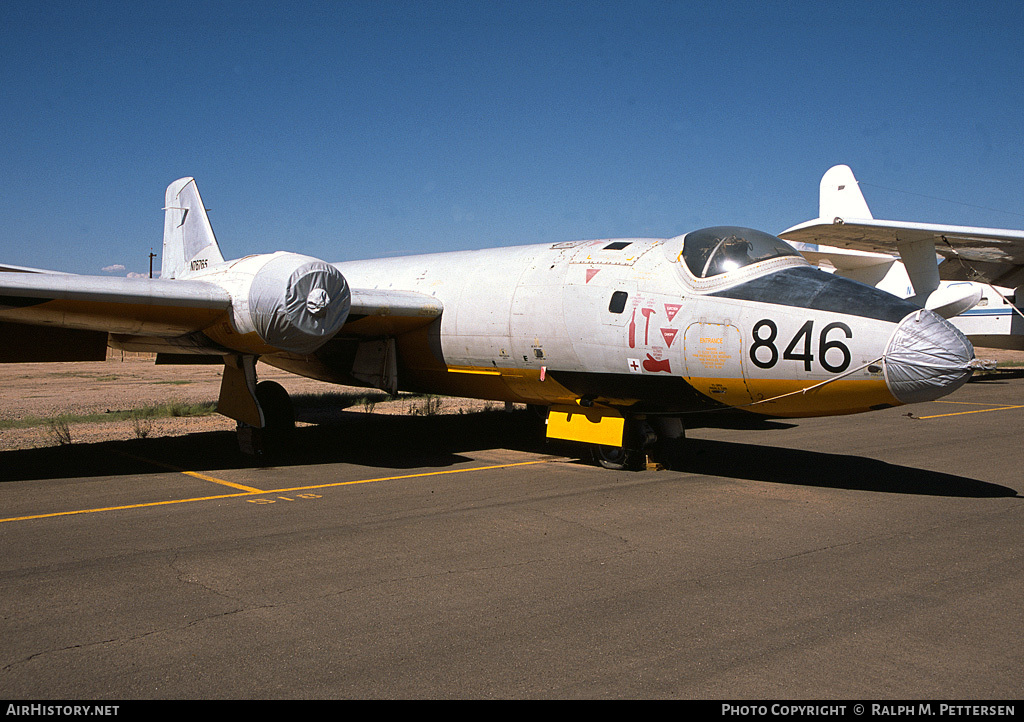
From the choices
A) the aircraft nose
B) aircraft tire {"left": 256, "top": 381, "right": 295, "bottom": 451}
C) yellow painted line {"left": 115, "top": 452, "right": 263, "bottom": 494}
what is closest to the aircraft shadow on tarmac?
yellow painted line {"left": 115, "top": 452, "right": 263, "bottom": 494}

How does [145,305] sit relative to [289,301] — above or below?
below

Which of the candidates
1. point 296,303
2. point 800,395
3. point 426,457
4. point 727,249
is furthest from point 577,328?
point 426,457

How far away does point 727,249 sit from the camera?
27.4 ft

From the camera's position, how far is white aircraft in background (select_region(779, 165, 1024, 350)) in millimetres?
22719

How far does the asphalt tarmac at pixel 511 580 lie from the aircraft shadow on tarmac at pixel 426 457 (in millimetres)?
106

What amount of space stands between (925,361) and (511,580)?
4.27 m

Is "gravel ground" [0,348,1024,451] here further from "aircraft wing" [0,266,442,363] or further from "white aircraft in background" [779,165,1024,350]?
"white aircraft in background" [779,165,1024,350]

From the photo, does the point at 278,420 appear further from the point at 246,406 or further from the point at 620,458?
the point at 620,458

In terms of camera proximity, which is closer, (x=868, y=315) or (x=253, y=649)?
(x=253, y=649)

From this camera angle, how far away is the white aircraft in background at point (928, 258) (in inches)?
894

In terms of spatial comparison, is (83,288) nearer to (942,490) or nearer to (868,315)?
(868,315)

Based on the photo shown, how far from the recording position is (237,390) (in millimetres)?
11031

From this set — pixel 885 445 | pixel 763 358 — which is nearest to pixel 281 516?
pixel 763 358
